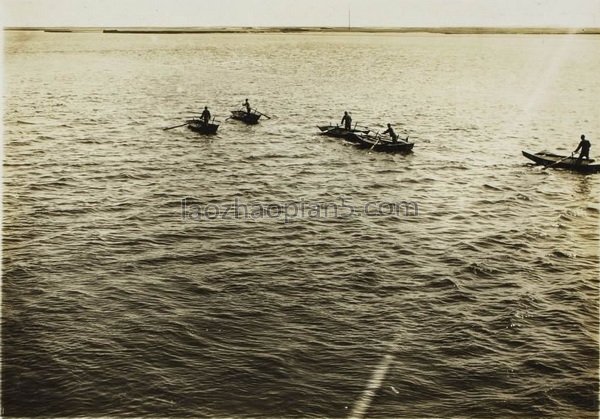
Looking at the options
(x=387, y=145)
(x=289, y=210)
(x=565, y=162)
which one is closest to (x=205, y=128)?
(x=387, y=145)

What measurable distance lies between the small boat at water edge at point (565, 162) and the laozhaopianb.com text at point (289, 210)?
12058mm

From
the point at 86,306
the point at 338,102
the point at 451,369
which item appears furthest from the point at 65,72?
the point at 451,369

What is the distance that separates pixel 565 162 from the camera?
38250mm

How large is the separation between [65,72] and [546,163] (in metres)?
95.0

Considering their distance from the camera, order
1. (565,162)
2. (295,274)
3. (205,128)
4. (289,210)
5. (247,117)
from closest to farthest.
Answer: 1. (295,274)
2. (289,210)
3. (565,162)
4. (205,128)
5. (247,117)

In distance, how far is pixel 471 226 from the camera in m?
28.7

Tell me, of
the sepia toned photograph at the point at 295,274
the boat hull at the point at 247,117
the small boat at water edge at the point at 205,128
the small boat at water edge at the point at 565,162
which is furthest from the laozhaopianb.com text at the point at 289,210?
the boat hull at the point at 247,117

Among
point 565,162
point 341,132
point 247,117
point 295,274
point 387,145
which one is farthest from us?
point 247,117

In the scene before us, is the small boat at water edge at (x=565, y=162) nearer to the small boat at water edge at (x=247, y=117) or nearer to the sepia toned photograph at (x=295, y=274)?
the sepia toned photograph at (x=295, y=274)

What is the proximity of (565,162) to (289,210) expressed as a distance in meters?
18.9

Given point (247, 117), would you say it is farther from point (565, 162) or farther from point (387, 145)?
point (565, 162)

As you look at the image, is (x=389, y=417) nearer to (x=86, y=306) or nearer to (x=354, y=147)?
(x=86, y=306)

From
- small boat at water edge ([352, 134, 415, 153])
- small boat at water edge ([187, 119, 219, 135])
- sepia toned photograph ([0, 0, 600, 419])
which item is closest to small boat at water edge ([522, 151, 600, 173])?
sepia toned photograph ([0, 0, 600, 419])

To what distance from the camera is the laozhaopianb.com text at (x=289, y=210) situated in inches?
1163
